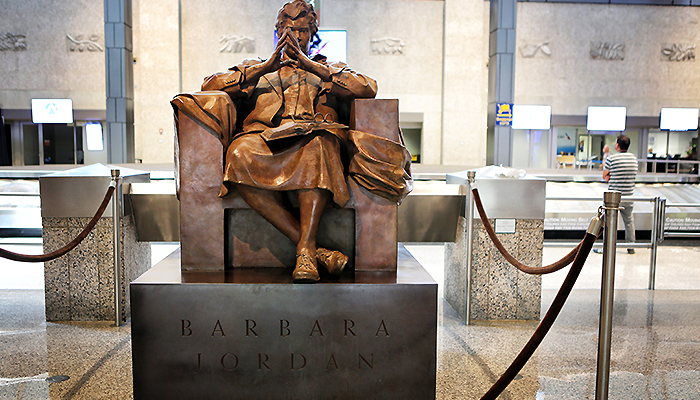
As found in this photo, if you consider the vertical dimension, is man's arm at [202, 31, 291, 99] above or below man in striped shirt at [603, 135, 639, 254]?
above

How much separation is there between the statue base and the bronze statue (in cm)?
17

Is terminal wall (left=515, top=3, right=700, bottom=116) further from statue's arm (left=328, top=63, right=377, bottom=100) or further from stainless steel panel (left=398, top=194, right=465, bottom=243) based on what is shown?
statue's arm (left=328, top=63, right=377, bottom=100)

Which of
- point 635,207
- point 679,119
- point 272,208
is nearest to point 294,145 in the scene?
point 272,208

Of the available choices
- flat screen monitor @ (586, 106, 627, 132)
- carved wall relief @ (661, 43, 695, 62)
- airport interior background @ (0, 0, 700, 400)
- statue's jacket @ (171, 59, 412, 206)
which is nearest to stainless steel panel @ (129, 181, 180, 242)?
statue's jacket @ (171, 59, 412, 206)

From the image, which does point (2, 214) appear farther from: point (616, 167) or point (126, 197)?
point (616, 167)

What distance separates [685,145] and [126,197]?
19094 millimetres

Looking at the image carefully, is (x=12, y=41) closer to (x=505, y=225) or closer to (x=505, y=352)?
(x=505, y=225)

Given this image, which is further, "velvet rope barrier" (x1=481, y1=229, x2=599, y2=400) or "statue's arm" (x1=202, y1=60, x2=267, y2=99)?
"statue's arm" (x1=202, y1=60, x2=267, y2=99)

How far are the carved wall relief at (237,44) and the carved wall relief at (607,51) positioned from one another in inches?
435

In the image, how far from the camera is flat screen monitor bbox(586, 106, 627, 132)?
16359 mm

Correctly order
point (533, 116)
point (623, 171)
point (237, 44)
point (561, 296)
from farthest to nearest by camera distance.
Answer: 1. point (533, 116)
2. point (237, 44)
3. point (623, 171)
4. point (561, 296)

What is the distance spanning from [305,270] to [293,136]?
2.06 ft

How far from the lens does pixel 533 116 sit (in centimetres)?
1623

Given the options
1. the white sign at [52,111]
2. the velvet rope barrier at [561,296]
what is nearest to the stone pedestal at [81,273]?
the velvet rope barrier at [561,296]
